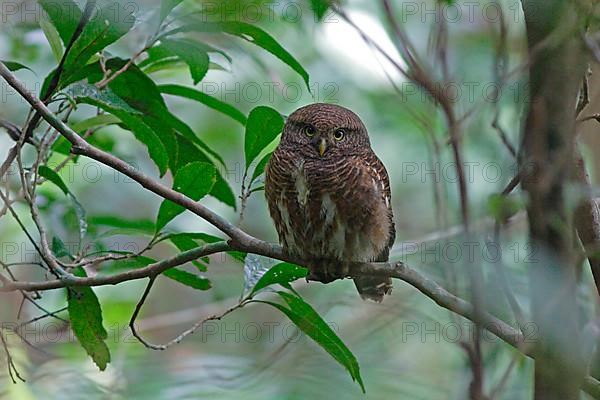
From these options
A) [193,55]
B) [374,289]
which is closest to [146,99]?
[193,55]

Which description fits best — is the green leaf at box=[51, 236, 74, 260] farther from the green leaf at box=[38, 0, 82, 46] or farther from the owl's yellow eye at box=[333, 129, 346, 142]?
the owl's yellow eye at box=[333, 129, 346, 142]

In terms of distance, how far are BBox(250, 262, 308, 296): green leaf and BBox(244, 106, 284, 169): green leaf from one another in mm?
281

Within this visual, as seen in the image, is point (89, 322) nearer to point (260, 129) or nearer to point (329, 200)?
point (260, 129)

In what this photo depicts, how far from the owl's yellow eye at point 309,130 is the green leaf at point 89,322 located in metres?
0.89

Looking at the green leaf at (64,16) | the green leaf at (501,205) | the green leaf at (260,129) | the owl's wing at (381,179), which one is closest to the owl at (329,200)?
the owl's wing at (381,179)

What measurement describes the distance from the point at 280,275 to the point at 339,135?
2.67 ft

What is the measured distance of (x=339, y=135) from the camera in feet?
9.30

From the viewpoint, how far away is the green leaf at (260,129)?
224 cm

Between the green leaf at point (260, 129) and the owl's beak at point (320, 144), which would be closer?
the green leaf at point (260, 129)

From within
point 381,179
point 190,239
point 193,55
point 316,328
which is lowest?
point 316,328

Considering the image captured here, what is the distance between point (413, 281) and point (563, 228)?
2.61 ft

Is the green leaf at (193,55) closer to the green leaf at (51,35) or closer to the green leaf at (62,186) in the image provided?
the green leaf at (51,35)

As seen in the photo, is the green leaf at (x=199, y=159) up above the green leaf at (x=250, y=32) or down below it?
below

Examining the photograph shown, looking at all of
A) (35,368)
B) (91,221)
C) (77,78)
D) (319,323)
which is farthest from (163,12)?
(35,368)
